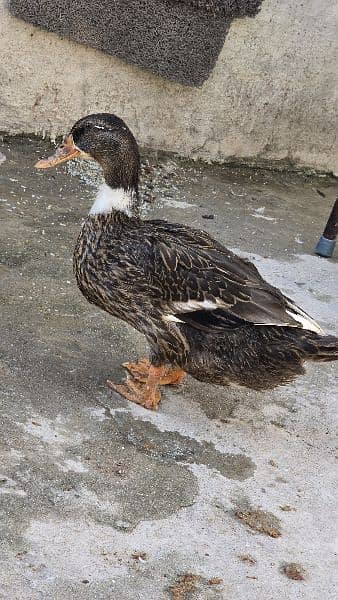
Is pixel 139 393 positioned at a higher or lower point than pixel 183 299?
lower

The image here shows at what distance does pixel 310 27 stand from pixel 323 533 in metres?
4.00

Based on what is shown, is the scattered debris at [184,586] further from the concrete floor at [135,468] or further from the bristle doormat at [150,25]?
the bristle doormat at [150,25]

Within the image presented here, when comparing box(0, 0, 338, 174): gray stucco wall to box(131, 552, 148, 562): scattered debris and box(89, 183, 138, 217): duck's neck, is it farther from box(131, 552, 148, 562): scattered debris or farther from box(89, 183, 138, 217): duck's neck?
box(131, 552, 148, 562): scattered debris

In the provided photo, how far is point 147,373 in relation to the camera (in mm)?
3785

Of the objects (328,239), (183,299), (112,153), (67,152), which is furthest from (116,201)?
(328,239)

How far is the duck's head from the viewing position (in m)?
3.59


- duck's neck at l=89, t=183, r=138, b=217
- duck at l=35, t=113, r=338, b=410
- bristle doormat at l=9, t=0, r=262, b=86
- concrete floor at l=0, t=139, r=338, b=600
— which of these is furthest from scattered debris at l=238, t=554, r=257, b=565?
bristle doormat at l=9, t=0, r=262, b=86

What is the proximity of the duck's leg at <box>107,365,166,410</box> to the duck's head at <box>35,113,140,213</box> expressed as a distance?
2.05 feet

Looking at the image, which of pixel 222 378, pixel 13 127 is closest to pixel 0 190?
pixel 13 127

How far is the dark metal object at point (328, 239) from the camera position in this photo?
532 cm

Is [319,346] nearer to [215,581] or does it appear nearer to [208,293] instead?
[208,293]

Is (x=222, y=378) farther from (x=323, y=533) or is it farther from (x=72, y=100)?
(x=72, y=100)

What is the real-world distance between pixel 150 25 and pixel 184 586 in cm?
384

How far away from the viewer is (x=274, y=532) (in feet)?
10.0
